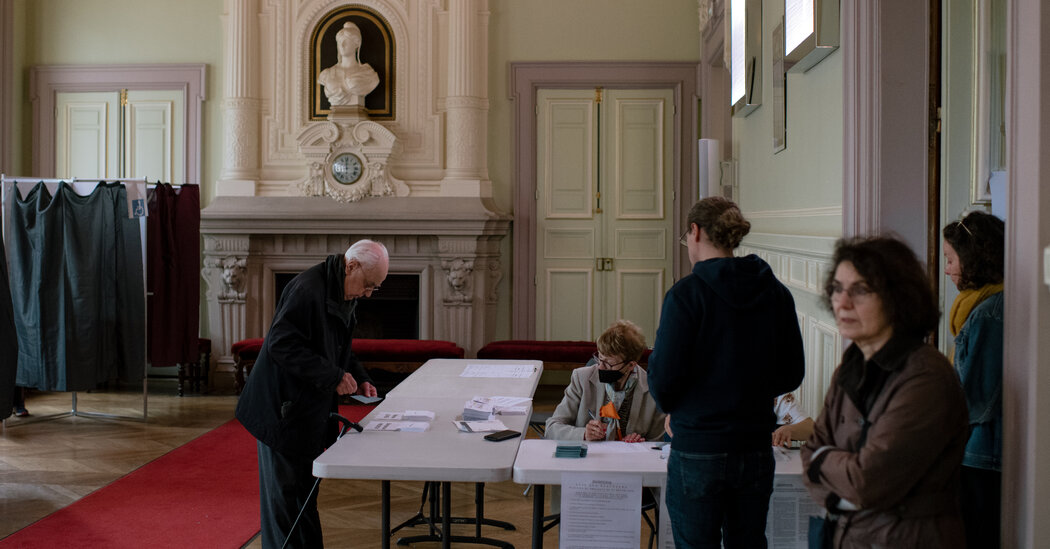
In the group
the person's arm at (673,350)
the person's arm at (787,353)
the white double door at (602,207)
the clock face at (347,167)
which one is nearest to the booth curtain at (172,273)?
the clock face at (347,167)

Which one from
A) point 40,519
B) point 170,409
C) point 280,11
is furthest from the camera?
point 280,11

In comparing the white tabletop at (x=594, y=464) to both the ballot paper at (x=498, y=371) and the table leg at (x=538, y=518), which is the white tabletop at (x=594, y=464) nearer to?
the table leg at (x=538, y=518)

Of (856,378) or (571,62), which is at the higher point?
(571,62)

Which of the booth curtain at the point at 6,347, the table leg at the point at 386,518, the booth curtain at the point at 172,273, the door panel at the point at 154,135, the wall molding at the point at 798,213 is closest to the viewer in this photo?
the table leg at the point at 386,518

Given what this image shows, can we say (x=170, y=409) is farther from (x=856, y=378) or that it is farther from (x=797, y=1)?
(x=856, y=378)

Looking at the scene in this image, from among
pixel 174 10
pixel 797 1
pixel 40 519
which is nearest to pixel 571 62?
pixel 174 10

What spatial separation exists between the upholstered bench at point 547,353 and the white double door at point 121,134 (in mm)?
3516

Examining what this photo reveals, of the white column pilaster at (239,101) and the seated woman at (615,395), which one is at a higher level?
the white column pilaster at (239,101)

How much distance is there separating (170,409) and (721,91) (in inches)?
212

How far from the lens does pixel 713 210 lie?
2691 millimetres

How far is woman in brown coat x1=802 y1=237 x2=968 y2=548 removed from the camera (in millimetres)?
1916

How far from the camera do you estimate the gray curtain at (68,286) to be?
688cm

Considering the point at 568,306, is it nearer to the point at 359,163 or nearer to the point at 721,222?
the point at 359,163

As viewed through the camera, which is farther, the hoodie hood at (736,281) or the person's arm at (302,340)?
the person's arm at (302,340)
